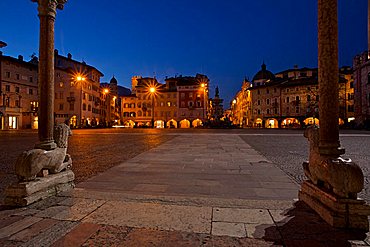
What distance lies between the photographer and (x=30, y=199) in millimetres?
3799

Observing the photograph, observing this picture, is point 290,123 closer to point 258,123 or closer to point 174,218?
point 258,123

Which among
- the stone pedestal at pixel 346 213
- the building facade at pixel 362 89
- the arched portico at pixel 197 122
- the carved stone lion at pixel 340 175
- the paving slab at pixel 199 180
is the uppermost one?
the building facade at pixel 362 89

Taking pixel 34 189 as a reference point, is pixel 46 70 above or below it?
above

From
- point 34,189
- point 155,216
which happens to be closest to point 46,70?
point 34,189

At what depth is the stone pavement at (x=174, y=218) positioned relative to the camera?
2.70 meters

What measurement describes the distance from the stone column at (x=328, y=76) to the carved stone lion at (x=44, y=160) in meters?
4.34

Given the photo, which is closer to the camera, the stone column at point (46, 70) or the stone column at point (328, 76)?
the stone column at point (328, 76)

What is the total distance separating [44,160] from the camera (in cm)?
415

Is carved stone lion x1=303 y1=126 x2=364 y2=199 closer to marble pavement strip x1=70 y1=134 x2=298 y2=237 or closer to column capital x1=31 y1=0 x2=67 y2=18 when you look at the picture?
marble pavement strip x1=70 y1=134 x2=298 y2=237

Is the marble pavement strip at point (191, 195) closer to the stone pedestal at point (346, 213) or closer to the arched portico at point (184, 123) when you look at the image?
the stone pedestal at point (346, 213)

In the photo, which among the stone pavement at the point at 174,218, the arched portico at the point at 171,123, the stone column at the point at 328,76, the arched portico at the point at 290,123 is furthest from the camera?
the arched portico at the point at 171,123

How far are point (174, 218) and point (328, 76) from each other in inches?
116

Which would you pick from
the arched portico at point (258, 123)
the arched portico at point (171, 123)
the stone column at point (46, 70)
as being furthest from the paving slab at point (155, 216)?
the arched portico at point (258, 123)

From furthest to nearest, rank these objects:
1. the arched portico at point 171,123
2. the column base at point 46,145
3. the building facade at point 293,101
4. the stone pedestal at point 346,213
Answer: the arched portico at point 171,123, the building facade at point 293,101, the column base at point 46,145, the stone pedestal at point 346,213
